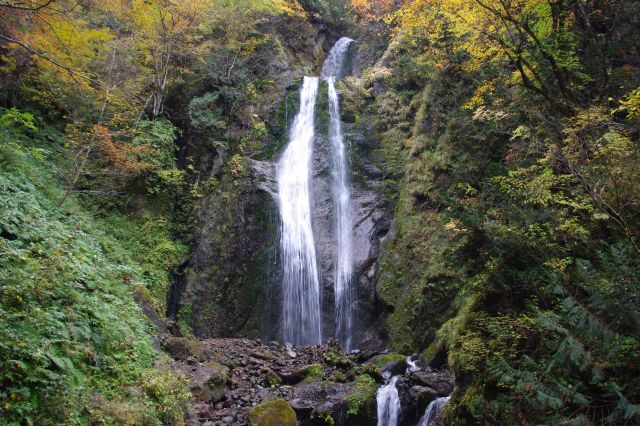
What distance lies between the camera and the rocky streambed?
7484mm

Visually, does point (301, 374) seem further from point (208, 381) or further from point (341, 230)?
point (341, 230)

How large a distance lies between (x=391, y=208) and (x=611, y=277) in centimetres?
998

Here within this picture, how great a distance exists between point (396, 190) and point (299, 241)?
3910mm

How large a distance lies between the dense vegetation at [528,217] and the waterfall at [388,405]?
1670 millimetres

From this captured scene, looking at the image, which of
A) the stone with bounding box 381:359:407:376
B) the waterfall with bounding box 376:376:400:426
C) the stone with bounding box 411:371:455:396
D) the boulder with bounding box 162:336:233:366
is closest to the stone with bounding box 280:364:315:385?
the boulder with bounding box 162:336:233:366

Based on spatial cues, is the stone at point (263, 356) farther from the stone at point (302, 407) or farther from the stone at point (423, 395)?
the stone at point (423, 395)

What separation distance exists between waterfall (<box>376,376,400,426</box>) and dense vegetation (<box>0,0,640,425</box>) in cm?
38

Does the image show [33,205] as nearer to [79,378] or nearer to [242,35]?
[79,378]

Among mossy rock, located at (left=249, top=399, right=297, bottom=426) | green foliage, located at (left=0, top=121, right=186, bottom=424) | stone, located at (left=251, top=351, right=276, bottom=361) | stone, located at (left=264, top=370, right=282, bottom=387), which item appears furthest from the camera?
stone, located at (left=251, top=351, right=276, bottom=361)

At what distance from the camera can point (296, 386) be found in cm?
895

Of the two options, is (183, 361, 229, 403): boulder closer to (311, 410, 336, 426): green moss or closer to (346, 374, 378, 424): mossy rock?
(311, 410, 336, 426): green moss

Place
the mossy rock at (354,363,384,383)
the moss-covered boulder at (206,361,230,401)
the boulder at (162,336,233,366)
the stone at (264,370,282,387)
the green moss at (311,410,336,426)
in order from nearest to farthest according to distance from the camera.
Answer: the green moss at (311,410,336,426) → the moss-covered boulder at (206,361,230,401) → the mossy rock at (354,363,384,383) → the boulder at (162,336,233,366) → the stone at (264,370,282,387)

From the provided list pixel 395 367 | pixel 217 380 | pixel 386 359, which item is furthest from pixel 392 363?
pixel 217 380

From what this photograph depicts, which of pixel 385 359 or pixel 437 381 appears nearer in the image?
pixel 437 381
